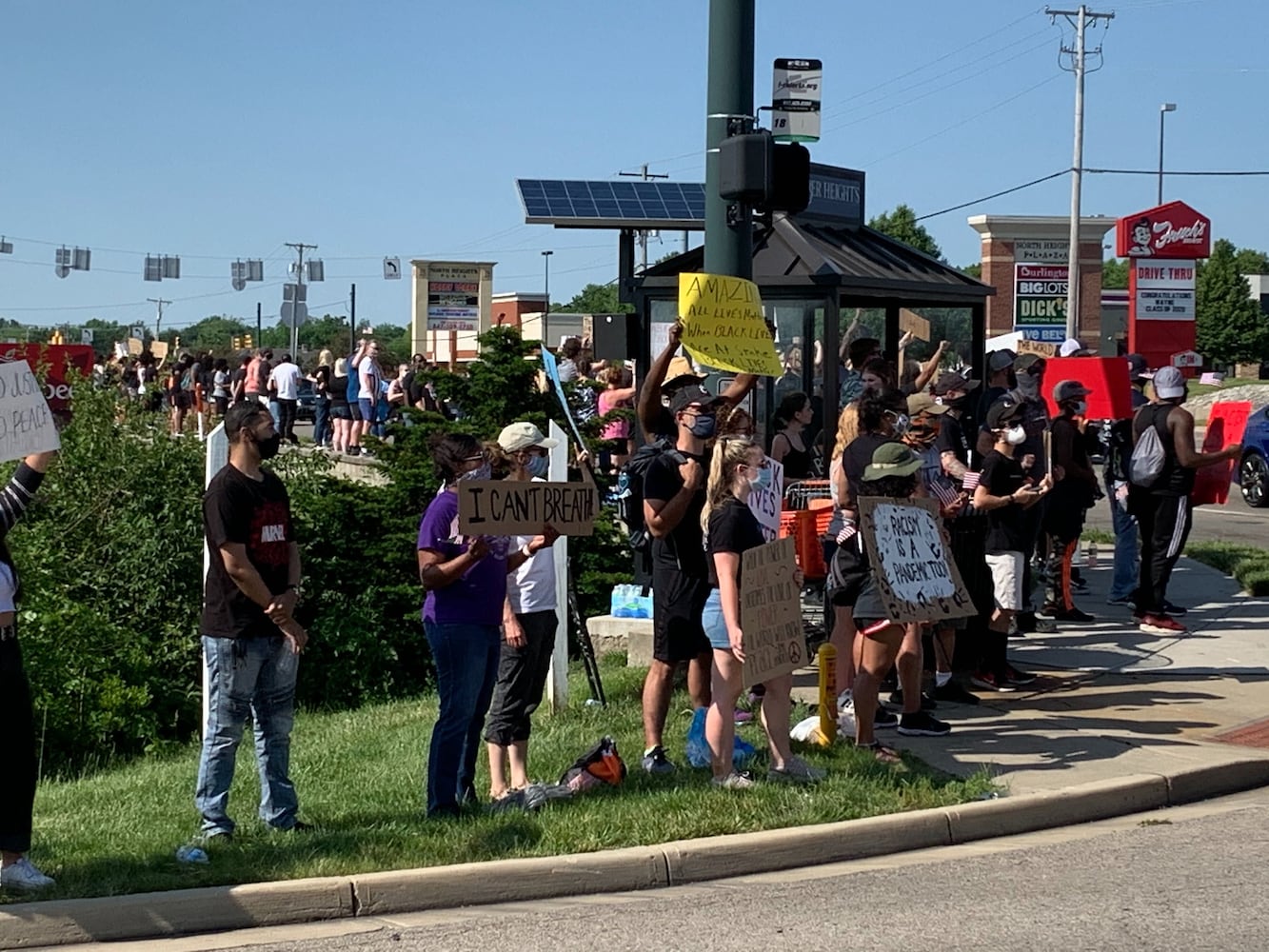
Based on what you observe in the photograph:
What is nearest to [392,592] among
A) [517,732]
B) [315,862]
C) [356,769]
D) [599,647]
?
[599,647]

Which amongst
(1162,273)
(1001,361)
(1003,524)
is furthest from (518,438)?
(1162,273)

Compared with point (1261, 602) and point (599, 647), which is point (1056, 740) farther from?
point (1261, 602)

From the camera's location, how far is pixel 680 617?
26.6 ft

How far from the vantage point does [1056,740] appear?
9.25 meters

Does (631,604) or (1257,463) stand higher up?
(1257,463)

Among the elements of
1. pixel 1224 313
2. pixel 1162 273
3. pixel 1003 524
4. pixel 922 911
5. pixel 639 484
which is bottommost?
pixel 922 911

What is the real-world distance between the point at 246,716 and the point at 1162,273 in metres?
25.3

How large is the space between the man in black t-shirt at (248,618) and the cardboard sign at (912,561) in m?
2.93

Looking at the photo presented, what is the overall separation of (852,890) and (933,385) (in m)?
5.43

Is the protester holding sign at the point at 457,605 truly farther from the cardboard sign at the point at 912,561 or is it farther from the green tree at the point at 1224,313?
the green tree at the point at 1224,313

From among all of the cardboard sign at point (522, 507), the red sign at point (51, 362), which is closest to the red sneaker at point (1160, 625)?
the cardboard sign at point (522, 507)

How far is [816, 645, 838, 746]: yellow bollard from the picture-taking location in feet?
28.0

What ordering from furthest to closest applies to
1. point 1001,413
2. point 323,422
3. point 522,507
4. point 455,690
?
point 323,422
point 1001,413
point 455,690
point 522,507

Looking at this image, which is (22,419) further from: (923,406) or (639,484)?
(923,406)
